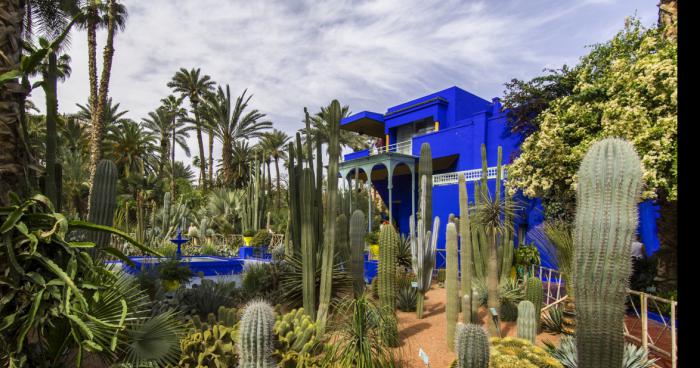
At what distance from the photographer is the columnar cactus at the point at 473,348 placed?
4020 millimetres

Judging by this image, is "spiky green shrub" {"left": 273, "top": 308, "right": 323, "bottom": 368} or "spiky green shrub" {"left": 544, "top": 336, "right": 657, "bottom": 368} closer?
"spiky green shrub" {"left": 544, "top": 336, "right": 657, "bottom": 368}

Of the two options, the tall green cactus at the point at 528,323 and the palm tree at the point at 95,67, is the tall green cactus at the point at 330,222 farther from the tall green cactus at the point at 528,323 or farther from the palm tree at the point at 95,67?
the palm tree at the point at 95,67

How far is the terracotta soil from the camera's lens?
5.62 m

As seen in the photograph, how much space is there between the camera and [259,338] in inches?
151

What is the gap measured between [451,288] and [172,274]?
5.99 meters

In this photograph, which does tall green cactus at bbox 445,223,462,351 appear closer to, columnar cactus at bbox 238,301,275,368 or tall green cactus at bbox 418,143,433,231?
tall green cactus at bbox 418,143,433,231

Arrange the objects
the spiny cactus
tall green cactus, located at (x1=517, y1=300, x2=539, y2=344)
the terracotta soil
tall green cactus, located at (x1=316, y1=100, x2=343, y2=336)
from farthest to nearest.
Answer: the spiny cactus → tall green cactus, located at (x1=316, y1=100, x2=343, y2=336) → tall green cactus, located at (x1=517, y1=300, x2=539, y2=344) → the terracotta soil

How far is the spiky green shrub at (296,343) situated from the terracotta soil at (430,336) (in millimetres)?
1173

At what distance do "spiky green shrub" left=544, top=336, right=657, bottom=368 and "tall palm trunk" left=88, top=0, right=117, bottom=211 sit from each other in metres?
15.0

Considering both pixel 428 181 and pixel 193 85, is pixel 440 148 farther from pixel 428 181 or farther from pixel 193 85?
pixel 193 85

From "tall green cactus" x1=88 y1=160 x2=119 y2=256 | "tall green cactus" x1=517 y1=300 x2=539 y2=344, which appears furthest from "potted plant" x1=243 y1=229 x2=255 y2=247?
"tall green cactus" x1=517 y1=300 x2=539 y2=344

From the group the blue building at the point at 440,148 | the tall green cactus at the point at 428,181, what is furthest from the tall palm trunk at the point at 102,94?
the tall green cactus at the point at 428,181

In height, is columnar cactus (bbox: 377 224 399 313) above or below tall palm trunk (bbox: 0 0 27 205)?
below

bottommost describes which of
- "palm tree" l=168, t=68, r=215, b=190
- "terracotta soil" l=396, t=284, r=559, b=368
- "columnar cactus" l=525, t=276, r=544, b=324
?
"terracotta soil" l=396, t=284, r=559, b=368
